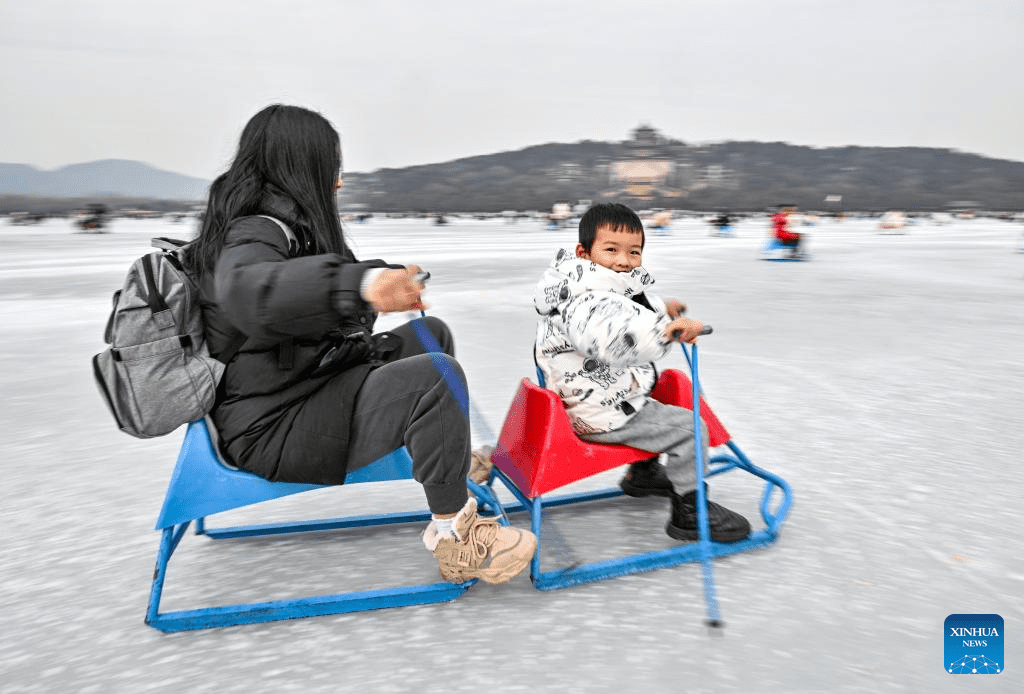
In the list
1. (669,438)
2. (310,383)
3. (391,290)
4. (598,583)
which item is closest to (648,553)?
(598,583)

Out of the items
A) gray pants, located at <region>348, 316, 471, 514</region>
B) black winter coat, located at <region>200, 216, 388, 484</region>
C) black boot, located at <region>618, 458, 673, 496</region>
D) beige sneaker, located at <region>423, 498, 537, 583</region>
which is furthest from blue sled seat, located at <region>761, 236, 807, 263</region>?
black winter coat, located at <region>200, 216, 388, 484</region>

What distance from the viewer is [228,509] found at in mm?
2033

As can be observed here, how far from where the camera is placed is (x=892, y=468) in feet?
11.0

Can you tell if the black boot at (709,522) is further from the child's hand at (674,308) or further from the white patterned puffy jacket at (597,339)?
the child's hand at (674,308)

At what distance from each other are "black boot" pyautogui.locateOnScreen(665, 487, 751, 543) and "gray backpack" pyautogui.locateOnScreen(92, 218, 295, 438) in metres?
1.48

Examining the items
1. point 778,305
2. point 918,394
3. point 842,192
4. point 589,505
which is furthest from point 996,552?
point 842,192

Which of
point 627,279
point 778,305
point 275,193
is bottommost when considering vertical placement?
point 778,305

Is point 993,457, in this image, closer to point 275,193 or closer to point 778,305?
point 275,193

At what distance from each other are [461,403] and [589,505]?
1083mm

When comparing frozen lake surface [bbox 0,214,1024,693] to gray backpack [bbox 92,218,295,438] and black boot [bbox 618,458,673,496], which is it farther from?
gray backpack [bbox 92,218,295,438]

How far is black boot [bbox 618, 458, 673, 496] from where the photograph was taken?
2.97 meters

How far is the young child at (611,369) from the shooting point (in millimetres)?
2424

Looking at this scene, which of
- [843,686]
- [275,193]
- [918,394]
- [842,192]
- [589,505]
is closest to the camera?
[843,686]

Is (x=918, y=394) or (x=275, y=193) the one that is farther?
(x=918, y=394)
